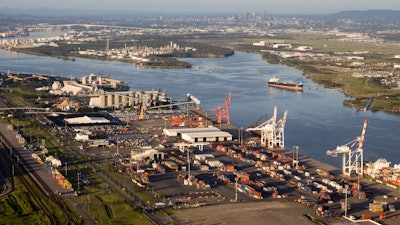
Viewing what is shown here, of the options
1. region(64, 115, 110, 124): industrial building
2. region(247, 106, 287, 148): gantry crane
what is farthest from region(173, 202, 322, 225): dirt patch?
region(64, 115, 110, 124): industrial building

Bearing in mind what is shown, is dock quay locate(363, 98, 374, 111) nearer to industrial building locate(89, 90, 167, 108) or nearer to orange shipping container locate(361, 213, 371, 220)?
industrial building locate(89, 90, 167, 108)

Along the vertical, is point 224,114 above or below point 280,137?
below

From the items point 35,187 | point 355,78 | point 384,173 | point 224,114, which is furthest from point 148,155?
point 355,78

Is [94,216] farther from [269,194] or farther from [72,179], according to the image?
→ [269,194]

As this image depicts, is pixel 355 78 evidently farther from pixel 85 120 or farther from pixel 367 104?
pixel 85 120

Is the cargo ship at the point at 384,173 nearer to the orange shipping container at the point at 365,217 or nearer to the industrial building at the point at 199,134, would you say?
the orange shipping container at the point at 365,217
